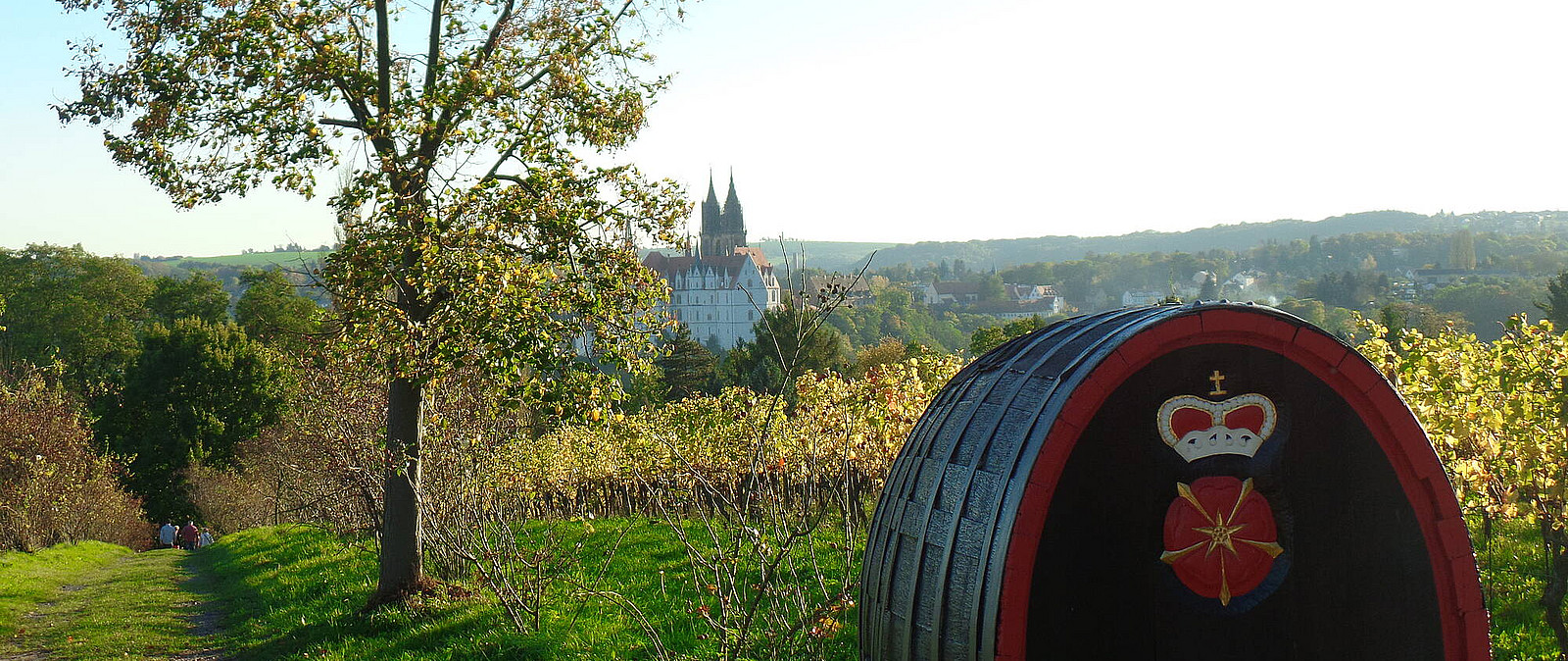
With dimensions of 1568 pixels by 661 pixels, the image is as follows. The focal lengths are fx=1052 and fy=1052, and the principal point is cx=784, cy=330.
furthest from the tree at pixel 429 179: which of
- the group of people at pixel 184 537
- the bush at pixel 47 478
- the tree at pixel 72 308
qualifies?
the tree at pixel 72 308

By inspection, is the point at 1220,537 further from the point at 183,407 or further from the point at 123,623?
the point at 183,407

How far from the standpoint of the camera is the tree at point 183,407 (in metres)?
37.5

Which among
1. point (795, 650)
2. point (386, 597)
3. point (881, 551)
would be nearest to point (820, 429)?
point (386, 597)

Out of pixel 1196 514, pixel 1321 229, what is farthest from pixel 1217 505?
pixel 1321 229

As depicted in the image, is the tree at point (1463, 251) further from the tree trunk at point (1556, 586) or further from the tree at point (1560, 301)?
the tree trunk at point (1556, 586)

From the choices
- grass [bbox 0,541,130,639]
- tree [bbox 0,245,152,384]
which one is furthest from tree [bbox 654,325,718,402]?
grass [bbox 0,541,130,639]

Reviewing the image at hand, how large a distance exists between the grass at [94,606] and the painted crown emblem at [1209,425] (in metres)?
11.5

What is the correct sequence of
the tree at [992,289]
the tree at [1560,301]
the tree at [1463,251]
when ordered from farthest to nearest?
the tree at [992,289] → the tree at [1463,251] → the tree at [1560,301]

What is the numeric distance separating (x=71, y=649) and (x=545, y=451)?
943 centimetres

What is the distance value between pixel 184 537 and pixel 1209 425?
35.2 metres

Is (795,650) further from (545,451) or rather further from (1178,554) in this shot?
(545,451)

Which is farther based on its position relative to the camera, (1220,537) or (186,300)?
(186,300)

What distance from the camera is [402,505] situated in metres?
10.8

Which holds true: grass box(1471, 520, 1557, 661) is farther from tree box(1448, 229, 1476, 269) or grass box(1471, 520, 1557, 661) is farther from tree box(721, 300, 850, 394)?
tree box(1448, 229, 1476, 269)
